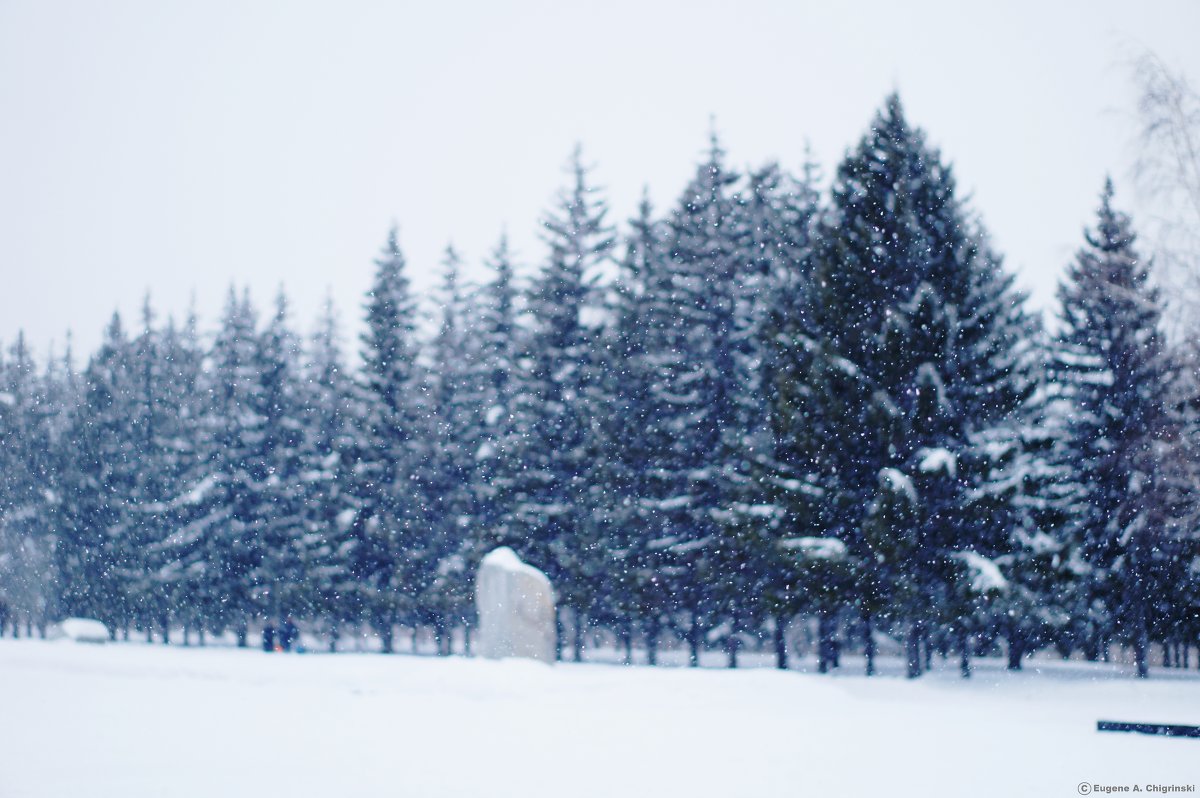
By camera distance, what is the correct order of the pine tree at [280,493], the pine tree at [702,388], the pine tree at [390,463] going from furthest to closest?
the pine tree at [280,493]
the pine tree at [390,463]
the pine tree at [702,388]

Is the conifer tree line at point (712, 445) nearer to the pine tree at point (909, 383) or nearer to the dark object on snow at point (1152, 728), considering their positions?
the pine tree at point (909, 383)

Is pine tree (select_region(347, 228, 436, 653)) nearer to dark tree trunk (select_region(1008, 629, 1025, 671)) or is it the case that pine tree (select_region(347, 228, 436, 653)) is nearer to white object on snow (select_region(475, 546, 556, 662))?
white object on snow (select_region(475, 546, 556, 662))

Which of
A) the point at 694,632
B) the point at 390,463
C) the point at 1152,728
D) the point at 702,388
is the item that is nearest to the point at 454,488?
the point at 390,463

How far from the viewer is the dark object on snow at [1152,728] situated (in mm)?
13398

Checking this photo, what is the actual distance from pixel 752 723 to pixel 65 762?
8482 mm

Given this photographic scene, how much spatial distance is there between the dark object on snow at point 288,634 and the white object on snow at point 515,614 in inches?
771

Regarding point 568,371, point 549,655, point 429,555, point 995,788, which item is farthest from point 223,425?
point 995,788

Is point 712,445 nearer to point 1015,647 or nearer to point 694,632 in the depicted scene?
point 694,632

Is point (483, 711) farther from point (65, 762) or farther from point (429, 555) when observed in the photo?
point (429, 555)

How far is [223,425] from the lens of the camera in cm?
4031

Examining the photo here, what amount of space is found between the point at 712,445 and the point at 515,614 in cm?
1004

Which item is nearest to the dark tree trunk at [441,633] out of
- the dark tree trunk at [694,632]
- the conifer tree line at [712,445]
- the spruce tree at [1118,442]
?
the conifer tree line at [712,445]

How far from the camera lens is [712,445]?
2975cm

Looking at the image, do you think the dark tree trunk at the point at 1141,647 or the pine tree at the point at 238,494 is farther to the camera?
the pine tree at the point at 238,494
